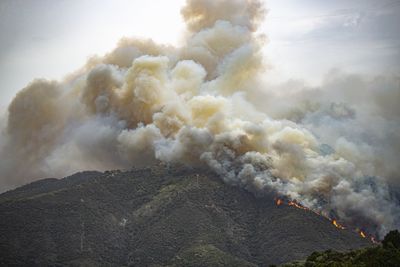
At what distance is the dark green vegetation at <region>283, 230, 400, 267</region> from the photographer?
3413 inches

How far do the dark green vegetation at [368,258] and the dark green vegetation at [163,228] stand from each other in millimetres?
44864

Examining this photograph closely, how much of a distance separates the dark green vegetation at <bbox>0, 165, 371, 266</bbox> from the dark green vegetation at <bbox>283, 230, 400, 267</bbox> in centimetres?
4486

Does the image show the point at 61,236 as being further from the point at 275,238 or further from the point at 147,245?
the point at 275,238

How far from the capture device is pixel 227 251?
509ft

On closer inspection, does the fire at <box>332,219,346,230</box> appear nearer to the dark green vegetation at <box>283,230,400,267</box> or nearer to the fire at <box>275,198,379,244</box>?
the fire at <box>275,198,379,244</box>

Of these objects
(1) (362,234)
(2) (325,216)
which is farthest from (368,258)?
(2) (325,216)

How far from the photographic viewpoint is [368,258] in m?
90.0

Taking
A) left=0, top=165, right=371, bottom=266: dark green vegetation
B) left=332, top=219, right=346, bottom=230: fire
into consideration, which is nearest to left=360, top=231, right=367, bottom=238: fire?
left=0, top=165, right=371, bottom=266: dark green vegetation

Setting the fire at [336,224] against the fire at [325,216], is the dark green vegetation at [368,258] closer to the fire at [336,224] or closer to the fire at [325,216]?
the fire at [336,224]

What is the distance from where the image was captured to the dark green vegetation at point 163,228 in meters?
152

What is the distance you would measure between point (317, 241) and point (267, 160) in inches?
1193

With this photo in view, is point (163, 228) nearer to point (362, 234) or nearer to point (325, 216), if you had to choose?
point (325, 216)

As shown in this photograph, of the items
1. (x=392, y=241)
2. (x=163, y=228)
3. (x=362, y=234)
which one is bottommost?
(x=392, y=241)

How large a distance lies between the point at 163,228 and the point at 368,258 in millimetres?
84677
